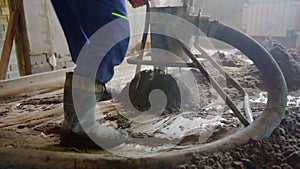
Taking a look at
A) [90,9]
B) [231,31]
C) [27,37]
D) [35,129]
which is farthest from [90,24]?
[27,37]

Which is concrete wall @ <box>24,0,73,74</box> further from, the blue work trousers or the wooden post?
the blue work trousers

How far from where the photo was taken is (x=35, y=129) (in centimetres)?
165

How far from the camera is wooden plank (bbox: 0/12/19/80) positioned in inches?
106

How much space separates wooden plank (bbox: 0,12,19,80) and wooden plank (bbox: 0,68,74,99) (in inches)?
12.8

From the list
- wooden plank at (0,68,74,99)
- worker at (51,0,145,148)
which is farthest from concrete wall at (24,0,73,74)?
worker at (51,0,145,148)

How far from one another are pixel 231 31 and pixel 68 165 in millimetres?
1199

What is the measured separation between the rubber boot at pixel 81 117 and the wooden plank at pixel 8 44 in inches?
64.6

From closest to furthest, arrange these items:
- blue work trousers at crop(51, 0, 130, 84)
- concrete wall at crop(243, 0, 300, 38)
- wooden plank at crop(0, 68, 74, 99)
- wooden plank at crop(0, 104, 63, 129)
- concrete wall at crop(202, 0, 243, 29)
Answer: blue work trousers at crop(51, 0, 130, 84) < wooden plank at crop(0, 104, 63, 129) < wooden plank at crop(0, 68, 74, 99) < concrete wall at crop(243, 0, 300, 38) < concrete wall at crop(202, 0, 243, 29)

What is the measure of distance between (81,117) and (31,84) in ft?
4.60

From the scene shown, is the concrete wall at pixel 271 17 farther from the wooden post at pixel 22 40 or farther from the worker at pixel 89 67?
the worker at pixel 89 67

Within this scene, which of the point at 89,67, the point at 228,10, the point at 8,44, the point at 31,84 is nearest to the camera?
the point at 89,67

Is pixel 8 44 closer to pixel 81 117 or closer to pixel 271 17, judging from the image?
pixel 81 117

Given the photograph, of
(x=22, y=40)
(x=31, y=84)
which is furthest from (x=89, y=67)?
(x=22, y=40)

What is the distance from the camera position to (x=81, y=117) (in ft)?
4.55
